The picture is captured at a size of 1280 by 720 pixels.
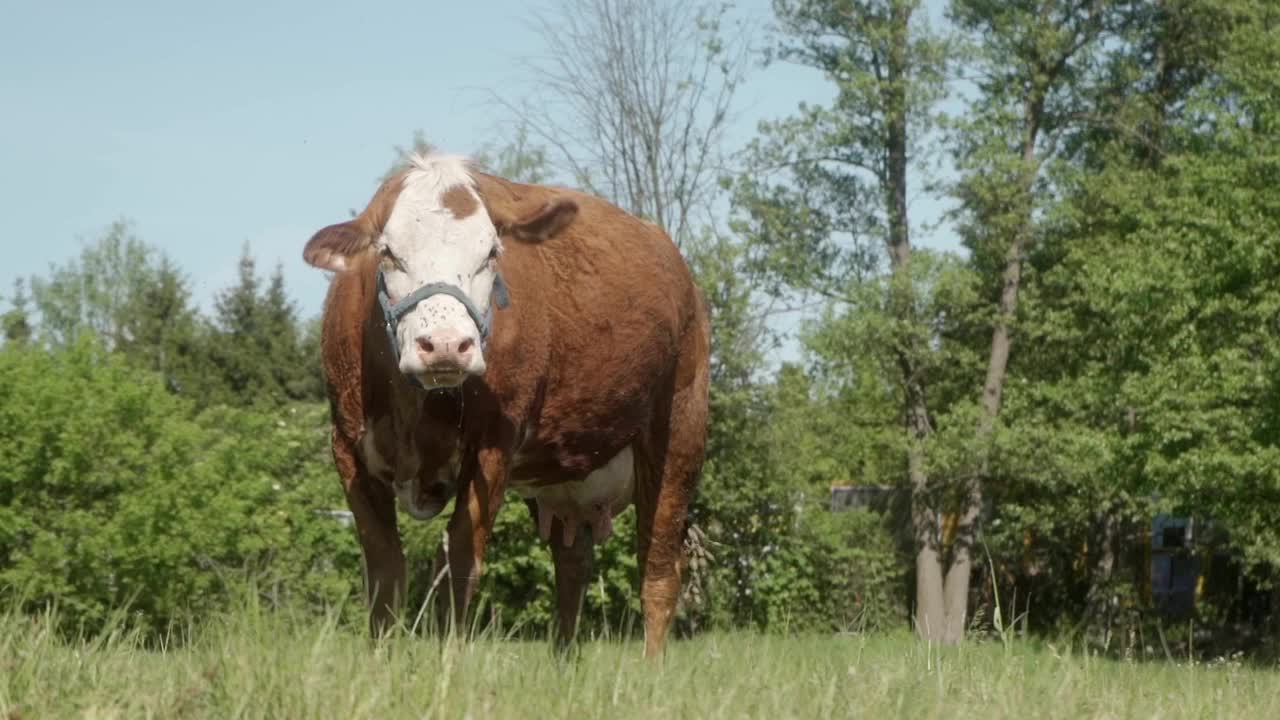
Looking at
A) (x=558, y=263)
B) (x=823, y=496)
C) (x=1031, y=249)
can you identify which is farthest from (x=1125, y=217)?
(x=558, y=263)

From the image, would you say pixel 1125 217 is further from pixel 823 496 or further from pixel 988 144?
pixel 823 496

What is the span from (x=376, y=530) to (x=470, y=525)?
36 cm

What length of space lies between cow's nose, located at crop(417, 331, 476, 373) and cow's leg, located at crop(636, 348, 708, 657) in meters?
2.57

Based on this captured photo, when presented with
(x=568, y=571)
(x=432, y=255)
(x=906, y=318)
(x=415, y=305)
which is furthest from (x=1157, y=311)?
(x=415, y=305)

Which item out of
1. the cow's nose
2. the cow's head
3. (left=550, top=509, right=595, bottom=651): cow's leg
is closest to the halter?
the cow's head

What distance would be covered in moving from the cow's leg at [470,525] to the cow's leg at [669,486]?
6.00 feet

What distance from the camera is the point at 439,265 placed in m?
5.82

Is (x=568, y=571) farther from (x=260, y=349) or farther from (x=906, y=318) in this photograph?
(x=260, y=349)

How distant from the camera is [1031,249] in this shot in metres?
33.1

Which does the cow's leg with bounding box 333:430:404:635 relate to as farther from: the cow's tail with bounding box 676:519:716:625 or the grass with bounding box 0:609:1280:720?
the cow's tail with bounding box 676:519:716:625

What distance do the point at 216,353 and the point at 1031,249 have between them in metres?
27.7

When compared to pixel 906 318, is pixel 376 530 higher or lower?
lower

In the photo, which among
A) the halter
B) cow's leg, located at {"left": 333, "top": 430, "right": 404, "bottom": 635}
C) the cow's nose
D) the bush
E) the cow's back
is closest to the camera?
the cow's nose

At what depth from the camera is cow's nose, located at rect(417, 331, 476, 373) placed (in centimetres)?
544
